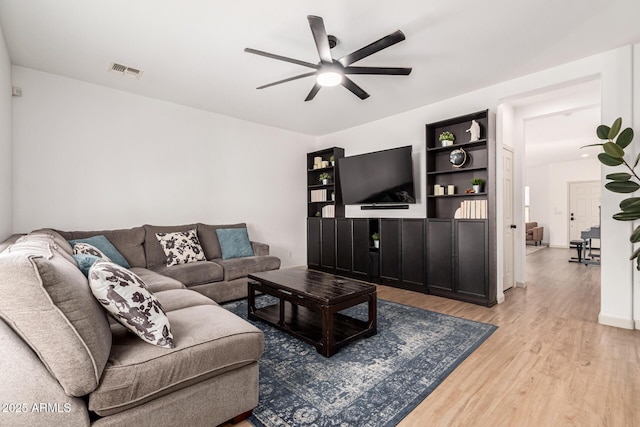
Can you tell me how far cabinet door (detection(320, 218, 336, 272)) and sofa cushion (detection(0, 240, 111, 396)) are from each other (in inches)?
171

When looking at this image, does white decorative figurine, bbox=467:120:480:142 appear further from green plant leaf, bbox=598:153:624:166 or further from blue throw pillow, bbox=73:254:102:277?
blue throw pillow, bbox=73:254:102:277

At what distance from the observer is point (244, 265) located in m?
3.89

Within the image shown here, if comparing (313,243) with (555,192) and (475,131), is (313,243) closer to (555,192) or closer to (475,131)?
(475,131)

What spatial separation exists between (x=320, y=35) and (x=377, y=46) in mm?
443

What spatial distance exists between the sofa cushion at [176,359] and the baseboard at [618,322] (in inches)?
136

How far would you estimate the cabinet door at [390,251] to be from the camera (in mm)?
4484

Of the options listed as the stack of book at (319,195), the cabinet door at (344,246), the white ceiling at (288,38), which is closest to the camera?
the white ceiling at (288,38)

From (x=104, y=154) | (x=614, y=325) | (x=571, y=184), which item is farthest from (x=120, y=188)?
(x=571, y=184)

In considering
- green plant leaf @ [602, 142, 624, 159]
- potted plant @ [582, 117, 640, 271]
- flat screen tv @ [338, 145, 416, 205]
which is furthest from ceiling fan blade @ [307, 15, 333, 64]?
green plant leaf @ [602, 142, 624, 159]

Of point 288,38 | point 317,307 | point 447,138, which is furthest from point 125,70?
point 447,138

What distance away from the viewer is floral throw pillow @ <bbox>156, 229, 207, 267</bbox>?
3691mm

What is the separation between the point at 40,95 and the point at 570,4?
513cm

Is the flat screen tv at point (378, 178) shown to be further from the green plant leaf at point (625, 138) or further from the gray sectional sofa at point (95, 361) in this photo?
the gray sectional sofa at point (95, 361)

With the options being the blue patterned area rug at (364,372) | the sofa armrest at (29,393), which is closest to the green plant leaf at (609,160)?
the blue patterned area rug at (364,372)
